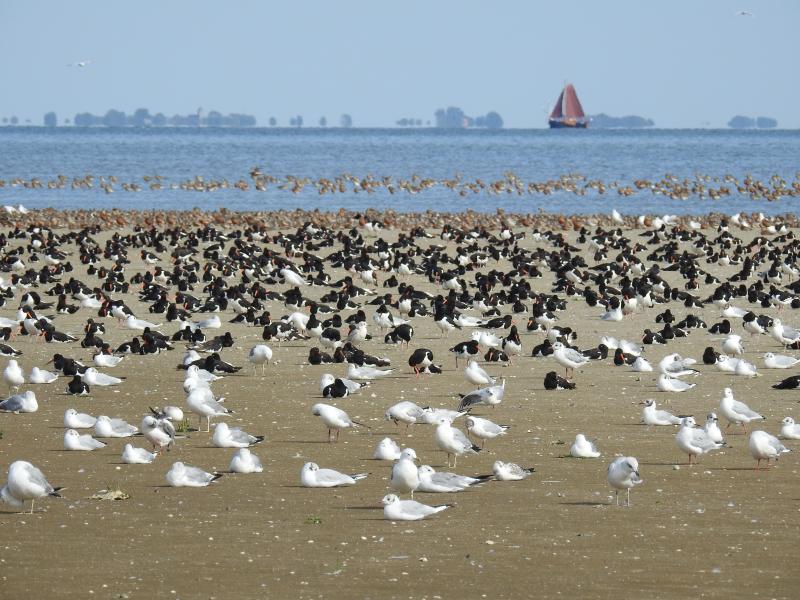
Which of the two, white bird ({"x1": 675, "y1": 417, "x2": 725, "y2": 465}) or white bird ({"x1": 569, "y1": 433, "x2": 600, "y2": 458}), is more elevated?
white bird ({"x1": 675, "y1": 417, "x2": 725, "y2": 465})

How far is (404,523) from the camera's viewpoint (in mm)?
14789

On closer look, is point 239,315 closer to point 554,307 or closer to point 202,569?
point 554,307

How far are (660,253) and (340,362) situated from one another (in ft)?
75.6

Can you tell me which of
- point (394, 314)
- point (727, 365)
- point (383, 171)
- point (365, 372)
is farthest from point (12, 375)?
point (383, 171)

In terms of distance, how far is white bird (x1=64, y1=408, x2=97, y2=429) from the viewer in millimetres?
19922

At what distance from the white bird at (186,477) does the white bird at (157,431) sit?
6.50 feet

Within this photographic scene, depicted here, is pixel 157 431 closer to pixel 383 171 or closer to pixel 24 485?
pixel 24 485

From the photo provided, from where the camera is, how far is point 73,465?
59.1ft

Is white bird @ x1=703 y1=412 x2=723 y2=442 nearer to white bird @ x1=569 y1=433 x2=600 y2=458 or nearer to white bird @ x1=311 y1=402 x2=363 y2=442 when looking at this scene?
white bird @ x1=569 y1=433 x2=600 y2=458

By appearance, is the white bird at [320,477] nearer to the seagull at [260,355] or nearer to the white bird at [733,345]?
the seagull at [260,355]

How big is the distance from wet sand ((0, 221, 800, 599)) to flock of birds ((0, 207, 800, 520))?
1.07 ft

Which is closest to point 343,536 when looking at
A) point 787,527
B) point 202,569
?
point 202,569

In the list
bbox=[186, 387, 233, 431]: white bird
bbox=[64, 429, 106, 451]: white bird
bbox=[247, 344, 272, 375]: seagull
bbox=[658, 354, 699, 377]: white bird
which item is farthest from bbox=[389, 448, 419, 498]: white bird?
bbox=[658, 354, 699, 377]: white bird

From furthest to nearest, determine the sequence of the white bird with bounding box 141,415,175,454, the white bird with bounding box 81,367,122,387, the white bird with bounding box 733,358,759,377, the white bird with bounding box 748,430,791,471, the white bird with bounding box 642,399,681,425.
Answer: the white bird with bounding box 733,358,759,377 → the white bird with bounding box 81,367,122,387 → the white bird with bounding box 642,399,681,425 → the white bird with bounding box 141,415,175,454 → the white bird with bounding box 748,430,791,471
